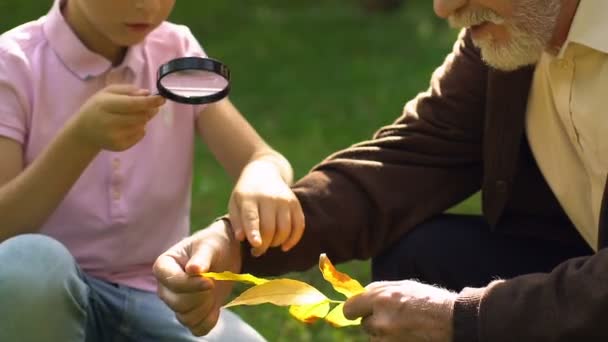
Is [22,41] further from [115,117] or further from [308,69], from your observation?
[308,69]

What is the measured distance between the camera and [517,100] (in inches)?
115

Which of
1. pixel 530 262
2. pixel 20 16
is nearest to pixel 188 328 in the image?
pixel 530 262

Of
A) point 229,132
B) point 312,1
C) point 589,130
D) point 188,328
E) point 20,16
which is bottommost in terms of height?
point 312,1

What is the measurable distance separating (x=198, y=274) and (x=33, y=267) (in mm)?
315

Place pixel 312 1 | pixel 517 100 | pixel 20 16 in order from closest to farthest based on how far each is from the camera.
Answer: pixel 517 100
pixel 20 16
pixel 312 1

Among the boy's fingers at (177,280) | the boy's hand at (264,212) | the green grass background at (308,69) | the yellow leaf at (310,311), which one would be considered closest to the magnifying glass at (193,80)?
the boy's hand at (264,212)

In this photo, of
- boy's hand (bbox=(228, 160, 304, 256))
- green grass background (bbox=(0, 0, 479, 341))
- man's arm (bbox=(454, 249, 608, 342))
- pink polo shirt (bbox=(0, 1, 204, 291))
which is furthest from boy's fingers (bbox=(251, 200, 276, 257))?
green grass background (bbox=(0, 0, 479, 341))

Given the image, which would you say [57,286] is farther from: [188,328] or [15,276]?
[188,328]

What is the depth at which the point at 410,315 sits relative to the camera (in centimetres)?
240

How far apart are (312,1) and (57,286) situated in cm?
696

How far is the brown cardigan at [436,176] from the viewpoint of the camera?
2.92 m

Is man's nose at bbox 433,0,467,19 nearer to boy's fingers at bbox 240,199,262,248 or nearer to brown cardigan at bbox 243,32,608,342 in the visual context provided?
brown cardigan at bbox 243,32,608,342

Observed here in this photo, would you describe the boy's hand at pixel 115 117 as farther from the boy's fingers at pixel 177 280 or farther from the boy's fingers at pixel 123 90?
the boy's fingers at pixel 177 280

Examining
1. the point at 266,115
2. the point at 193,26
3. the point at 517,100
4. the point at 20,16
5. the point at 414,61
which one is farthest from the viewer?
the point at 193,26
